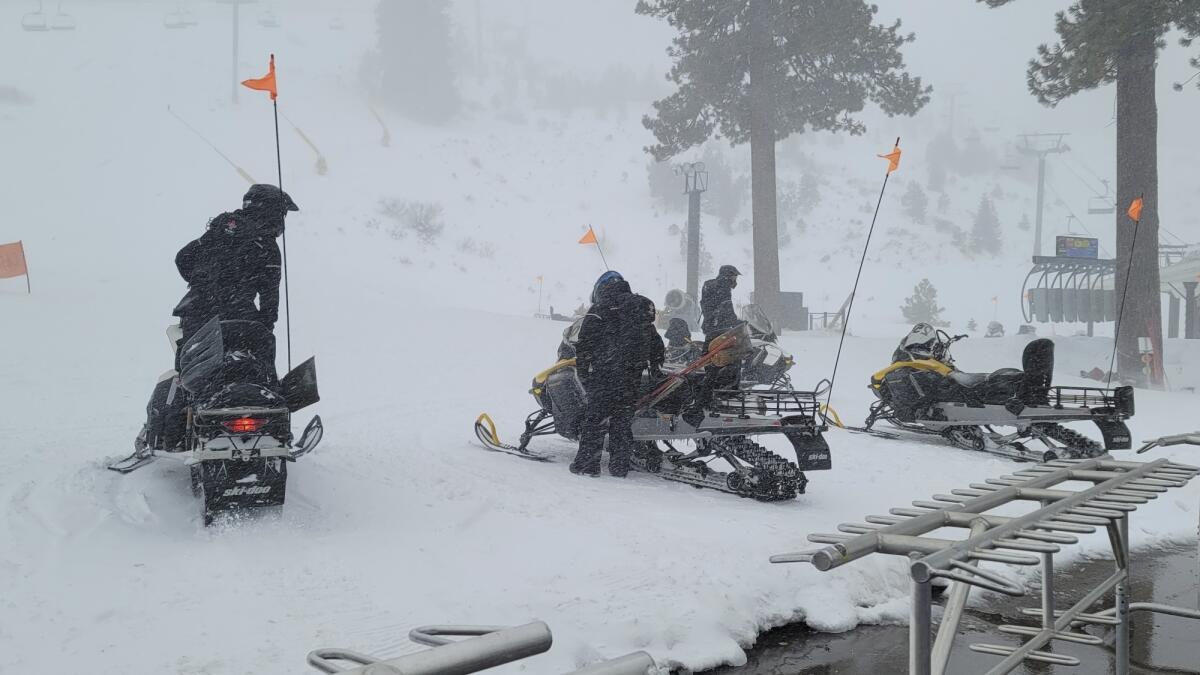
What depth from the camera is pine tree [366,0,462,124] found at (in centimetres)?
7462

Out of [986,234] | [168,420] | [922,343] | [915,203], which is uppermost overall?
[915,203]

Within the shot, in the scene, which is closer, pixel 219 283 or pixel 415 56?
pixel 219 283

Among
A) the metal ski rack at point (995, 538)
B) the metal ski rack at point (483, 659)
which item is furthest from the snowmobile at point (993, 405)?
the metal ski rack at point (483, 659)

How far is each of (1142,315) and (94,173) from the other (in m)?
46.2

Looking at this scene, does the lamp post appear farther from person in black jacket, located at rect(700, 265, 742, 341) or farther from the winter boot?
the winter boot

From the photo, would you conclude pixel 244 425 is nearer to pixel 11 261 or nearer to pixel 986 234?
pixel 11 261

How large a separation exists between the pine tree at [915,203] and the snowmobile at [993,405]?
74448mm

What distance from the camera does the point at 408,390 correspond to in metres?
12.8

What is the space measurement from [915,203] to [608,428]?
80.3 meters

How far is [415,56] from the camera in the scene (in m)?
75.6

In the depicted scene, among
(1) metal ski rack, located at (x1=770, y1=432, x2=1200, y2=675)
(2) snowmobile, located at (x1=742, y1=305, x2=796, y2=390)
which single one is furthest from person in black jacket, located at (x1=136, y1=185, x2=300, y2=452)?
(2) snowmobile, located at (x1=742, y1=305, x2=796, y2=390)

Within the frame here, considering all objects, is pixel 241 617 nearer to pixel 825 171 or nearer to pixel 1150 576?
pixel 1150 576

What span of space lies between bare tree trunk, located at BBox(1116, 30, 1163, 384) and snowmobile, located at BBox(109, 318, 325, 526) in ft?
54.1

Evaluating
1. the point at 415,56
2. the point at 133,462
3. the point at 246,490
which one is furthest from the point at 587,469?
the point at 415,56
